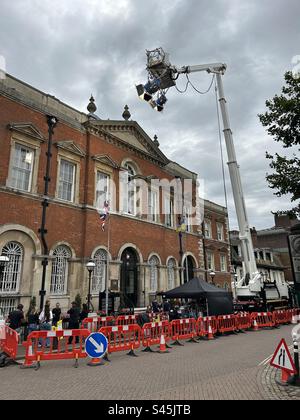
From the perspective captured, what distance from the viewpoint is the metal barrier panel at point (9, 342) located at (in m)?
9.03

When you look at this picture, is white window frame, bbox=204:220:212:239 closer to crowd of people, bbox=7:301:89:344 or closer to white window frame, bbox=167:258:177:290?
white window frame, bbox=167:258:177:290

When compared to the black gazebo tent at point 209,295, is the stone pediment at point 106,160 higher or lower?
higher

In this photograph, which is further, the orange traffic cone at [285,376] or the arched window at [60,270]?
the arched window at [60,270]

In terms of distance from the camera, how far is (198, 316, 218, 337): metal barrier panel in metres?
13.4

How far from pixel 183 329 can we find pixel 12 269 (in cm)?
834

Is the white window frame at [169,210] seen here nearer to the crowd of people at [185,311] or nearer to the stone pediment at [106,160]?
the stone pediment at [106,160]

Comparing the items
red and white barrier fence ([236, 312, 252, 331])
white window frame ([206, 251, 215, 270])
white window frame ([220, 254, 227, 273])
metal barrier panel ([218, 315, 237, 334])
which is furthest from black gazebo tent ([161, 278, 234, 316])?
white window frame ([220, 254, 227, 273])

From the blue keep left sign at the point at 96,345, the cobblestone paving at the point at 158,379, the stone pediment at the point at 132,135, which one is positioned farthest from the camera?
the stone pediment at the point at 132,135

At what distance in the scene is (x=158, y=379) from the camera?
6926 millimetres

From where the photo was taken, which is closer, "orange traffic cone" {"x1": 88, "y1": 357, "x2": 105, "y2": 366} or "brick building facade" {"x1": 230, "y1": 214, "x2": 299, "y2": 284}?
"orange traffic cone" {"x1": 88, "y1": 357, "x2": 105, "y2": 366}

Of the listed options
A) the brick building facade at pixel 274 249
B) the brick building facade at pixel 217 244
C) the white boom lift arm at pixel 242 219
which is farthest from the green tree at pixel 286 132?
the brick building facade at pixel 274 249

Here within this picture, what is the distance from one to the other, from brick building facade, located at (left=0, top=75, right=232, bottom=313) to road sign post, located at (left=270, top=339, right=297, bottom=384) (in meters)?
11.4
